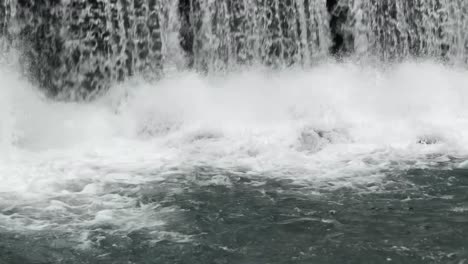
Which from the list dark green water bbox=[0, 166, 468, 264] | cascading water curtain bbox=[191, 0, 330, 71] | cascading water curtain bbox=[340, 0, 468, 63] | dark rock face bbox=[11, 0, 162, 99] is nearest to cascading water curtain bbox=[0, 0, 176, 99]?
dark rock face bbox=[11, 0, 162, 99]

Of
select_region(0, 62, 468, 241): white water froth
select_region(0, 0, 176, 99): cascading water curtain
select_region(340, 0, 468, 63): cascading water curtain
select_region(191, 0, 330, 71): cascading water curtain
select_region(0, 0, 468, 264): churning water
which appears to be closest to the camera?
select_region(0, 0, 468, 264): churning water

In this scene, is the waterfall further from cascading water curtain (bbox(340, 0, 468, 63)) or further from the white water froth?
the white water froth

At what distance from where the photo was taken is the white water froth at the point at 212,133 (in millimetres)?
7578

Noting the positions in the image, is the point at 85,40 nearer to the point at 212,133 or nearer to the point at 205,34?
the point at 205,34

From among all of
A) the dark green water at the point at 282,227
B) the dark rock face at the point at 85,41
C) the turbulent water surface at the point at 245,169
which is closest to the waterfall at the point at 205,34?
the dark rock face at the point at 85,41

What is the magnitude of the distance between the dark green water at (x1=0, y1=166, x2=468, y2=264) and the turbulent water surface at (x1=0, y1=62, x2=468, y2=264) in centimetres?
2

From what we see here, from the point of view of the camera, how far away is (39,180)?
7887mm

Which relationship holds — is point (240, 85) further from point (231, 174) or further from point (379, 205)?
point (379, 205)

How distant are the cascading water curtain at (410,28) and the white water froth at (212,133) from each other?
390 mm

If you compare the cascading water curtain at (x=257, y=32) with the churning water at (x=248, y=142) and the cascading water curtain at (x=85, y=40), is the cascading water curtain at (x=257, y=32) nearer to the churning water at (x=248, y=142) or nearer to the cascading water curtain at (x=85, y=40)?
the churning water at (x=248, y=142)

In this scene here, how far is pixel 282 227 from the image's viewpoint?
6734 mm

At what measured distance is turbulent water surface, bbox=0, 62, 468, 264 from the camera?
6.40 m

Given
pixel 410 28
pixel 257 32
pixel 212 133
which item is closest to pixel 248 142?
pixel 212 133

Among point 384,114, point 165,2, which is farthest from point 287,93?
point 165,2
